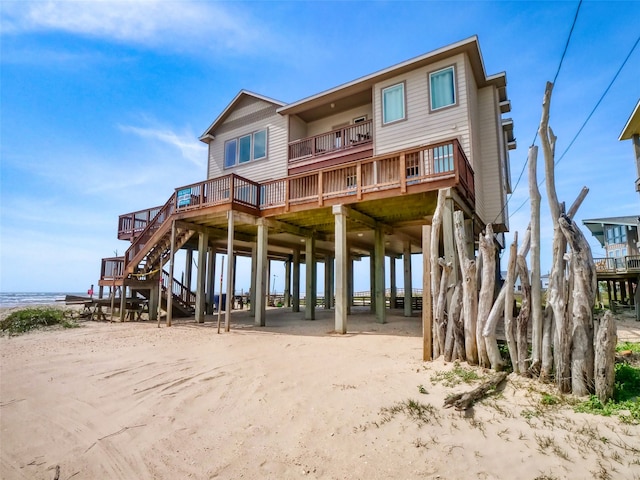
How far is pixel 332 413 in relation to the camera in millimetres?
4133

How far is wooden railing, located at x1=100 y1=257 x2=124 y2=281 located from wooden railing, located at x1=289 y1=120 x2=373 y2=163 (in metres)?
9.92

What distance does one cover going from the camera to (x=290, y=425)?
12.9 feet

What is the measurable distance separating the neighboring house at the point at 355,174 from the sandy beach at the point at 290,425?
15.3 feet

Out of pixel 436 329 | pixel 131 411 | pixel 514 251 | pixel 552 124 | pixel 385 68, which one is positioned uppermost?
pixel 385 68

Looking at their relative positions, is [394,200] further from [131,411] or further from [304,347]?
[131,411]

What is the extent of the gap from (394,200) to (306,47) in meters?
5.01

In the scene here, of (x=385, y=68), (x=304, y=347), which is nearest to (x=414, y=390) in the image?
(x=304, y=347)

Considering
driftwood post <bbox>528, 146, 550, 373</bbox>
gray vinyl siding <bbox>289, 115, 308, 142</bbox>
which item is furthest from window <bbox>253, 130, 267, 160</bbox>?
driftwood post <bbox>528, 146, 550, 373</bbox>

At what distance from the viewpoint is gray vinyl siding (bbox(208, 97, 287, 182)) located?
16344 mm

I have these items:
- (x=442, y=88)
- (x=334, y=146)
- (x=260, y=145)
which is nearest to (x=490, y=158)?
(x=442, y=88)

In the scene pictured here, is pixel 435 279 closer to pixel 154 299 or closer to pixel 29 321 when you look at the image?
pixel 154 299

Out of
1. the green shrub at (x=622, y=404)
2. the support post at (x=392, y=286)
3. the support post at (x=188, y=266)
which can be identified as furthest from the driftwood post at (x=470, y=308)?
the support post at (x=188, y=266)

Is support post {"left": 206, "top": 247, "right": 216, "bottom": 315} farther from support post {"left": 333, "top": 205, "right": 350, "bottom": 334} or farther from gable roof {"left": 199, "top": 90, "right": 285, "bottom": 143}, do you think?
support post {"left": 333, "top": 205, "right": 350, "bottom": 334}

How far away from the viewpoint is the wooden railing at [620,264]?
1861cm
